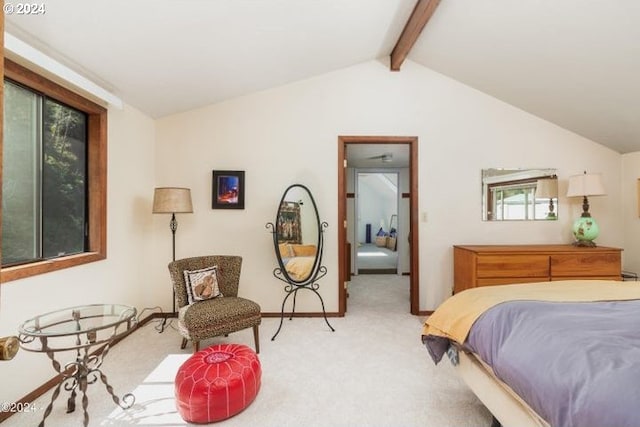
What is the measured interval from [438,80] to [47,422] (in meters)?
4.41

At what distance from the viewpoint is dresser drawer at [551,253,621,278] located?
2.98 metres

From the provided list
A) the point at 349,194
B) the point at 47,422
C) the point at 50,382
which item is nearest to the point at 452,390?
the point at 47,422

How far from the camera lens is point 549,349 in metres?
1.18

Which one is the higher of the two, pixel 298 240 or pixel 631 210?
pixel 631 210

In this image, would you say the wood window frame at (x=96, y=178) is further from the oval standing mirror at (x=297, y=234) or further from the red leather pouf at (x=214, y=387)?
the oval standing mirror at (x=297, y=234)

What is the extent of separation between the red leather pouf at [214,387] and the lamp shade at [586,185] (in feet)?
12.1

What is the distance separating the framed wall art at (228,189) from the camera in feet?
11.1

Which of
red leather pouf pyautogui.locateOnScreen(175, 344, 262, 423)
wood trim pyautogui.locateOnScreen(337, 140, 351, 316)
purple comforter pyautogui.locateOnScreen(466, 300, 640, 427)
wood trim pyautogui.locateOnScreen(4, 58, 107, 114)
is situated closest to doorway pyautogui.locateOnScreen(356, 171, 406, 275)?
wood trim pyautogui.locateOnScreen(337, 140, 351, 316)

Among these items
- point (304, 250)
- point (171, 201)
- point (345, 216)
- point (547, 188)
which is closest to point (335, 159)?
point (345, 216)

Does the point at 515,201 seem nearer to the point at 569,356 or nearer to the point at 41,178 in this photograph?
the point at 569,356

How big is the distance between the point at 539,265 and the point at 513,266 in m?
0.27

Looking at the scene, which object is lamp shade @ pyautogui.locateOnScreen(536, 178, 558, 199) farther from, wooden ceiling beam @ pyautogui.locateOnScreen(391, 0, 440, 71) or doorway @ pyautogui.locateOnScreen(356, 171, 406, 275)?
doorway @ pyautogui.locateOnScreen(356, 171, 406, 275)

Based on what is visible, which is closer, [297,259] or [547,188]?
[297,259]

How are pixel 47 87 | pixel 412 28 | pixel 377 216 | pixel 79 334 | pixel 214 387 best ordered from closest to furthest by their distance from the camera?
pixel 79 334 < pixel 214 387 < pixel 47 87 < pixel 412 28 < pixel 377 216
